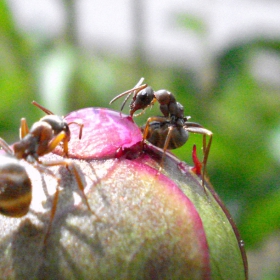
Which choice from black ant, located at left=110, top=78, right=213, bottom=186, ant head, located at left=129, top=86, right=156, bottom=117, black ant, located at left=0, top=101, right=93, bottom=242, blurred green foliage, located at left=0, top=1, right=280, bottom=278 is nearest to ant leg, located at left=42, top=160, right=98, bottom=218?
black ant, located at left=0, top=101, right=93, bottom=242

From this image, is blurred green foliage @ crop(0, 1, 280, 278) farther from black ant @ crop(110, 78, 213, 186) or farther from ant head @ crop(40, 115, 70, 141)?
ant head @ crop(40, 115, 70, 141)

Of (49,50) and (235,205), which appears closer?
(235,205)

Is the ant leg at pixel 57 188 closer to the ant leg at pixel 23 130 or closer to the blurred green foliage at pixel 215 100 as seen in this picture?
the ant leg at pixel 23 130

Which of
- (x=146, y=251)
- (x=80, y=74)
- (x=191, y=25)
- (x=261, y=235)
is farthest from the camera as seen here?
(x=191, y=25)

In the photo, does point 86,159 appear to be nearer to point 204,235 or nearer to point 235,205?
point 204,235

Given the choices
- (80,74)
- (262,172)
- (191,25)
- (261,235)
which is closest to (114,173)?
(261,235)

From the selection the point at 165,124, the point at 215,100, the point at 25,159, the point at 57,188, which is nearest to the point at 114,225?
the point at 57,188
